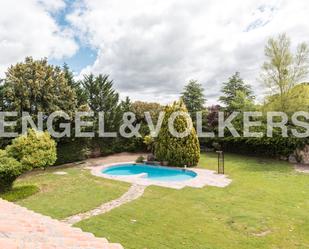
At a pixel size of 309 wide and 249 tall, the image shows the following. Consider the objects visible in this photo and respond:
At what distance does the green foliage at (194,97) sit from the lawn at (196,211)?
51.2 feet

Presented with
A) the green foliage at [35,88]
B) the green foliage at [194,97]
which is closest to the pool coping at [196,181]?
the green foliage at [35,88]

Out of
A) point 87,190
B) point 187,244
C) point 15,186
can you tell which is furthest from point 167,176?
point 187,244

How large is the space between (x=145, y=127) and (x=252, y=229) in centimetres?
1783

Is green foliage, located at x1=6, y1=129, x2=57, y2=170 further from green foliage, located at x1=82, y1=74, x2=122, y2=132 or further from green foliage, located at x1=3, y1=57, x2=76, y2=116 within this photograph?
green foliage, located at x1=82, y1=74, x2=122, y2=132

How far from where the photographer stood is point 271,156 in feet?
65.4

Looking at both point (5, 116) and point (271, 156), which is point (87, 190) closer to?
point (5, 116)

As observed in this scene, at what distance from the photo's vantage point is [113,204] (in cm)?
969

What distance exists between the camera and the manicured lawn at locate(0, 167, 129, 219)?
30.3 ft

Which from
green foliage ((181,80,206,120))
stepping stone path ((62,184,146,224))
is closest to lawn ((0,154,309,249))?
stepping stone path ((62,184,146,224))

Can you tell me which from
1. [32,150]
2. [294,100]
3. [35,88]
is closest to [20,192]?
[32,150]

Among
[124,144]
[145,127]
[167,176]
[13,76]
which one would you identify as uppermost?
[13,76]

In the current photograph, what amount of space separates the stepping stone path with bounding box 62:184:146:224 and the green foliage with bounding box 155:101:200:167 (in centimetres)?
567

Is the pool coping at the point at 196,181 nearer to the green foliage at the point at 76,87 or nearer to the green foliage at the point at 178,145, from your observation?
the green foliage at the point at 178,145

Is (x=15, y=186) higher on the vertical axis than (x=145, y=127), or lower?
lower
